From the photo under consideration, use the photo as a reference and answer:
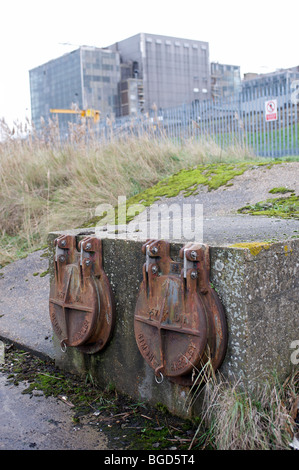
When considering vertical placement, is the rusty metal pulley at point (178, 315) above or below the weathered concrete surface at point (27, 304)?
above

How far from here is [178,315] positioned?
1964 mm

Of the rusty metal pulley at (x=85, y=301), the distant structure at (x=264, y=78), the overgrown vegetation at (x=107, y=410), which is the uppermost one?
the distant structure at (x=264, y=78)

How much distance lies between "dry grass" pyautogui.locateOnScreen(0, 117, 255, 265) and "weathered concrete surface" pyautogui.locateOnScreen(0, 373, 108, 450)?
8.73 feet

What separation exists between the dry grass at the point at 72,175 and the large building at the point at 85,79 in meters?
65.8

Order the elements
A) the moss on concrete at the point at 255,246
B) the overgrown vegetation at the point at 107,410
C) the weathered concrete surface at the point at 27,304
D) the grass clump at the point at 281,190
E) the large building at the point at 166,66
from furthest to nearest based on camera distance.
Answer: the large building at the point at 166,66 → the grass clump at the point at 281,190 → the weathered concrete surface at the point at 27,304 → the overgrown vegetation at the point at 107,410 → the moss on concrete at the point at 255,246

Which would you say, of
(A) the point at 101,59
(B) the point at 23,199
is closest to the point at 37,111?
(A) the point at 101,59

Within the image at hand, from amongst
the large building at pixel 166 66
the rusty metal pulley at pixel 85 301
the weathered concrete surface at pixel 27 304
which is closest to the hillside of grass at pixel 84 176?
the weathered concrete surface at pixel 27 304

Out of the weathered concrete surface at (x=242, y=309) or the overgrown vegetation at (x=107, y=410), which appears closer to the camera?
the weathered concrete surface at (x=242, y=309)

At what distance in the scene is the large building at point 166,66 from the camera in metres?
77.6

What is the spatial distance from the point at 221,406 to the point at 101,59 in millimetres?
78737

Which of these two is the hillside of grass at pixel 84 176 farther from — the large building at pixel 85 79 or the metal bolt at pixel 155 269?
the large building at pixel 85 79

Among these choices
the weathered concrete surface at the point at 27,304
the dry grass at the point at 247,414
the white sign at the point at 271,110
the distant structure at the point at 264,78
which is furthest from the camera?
the distant structure at the point at 264,78

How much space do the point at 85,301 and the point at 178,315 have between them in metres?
0.64

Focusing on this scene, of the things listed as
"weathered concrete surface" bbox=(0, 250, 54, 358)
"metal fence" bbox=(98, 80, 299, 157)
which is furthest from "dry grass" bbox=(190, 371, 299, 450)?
"metal fence" bbox=(98, 80, 299, 157)
